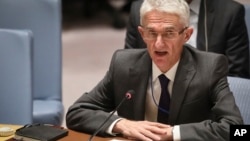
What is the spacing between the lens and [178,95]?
1930 millimetres

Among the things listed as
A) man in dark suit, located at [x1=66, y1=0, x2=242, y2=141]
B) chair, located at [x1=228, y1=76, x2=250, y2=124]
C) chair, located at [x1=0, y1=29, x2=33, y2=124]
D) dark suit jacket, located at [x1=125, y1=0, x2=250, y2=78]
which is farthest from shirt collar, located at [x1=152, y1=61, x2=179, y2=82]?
dark suit jacket, located at [x1=125, y1=0, x2=250, y2=78]

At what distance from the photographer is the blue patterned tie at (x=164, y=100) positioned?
196cm

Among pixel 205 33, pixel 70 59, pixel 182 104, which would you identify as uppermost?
pixel 205 33

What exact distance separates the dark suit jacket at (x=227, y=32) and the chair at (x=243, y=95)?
763 millimetres

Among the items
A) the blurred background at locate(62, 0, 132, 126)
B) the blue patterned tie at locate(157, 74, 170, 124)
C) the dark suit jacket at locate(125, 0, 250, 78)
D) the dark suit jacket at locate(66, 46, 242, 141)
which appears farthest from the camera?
the blurred background at locate(62, 0, 132, 126)

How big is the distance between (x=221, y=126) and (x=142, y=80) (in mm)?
373

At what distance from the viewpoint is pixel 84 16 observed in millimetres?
6988

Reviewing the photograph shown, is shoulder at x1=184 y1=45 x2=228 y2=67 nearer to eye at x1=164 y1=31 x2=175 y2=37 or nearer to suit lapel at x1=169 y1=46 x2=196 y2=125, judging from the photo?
suit lapel at x1=169 y1=46 x2=196 y2=125

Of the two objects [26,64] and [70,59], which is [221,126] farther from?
[70,59]

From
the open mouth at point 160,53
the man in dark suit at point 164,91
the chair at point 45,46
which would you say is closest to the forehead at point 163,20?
the man in dark suit at point 164,91

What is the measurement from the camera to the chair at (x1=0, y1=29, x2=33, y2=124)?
2359mm

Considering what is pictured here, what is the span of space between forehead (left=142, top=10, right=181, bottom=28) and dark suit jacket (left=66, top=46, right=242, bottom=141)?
170 mm

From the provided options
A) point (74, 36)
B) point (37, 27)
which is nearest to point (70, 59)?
point (74, 36)

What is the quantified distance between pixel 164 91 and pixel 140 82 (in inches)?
3.9
